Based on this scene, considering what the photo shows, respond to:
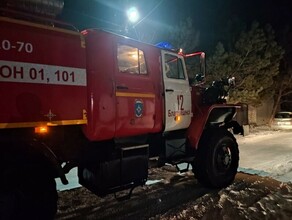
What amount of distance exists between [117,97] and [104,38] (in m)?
0.87

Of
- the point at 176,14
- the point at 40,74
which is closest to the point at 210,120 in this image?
the point at 40,74

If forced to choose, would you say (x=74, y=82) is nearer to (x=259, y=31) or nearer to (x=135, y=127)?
(x=135, y=127)

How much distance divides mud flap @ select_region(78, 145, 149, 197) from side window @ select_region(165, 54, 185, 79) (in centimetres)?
152

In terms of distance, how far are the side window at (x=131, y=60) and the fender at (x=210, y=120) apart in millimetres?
1576

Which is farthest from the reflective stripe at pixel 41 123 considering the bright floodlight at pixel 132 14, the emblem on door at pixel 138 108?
the bright floodlight at pixel 132 14

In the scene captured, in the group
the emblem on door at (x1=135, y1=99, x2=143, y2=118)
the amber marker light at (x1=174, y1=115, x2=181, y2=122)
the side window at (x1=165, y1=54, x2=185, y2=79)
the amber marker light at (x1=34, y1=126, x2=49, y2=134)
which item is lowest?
the amber marker light at (x1=34, y1=126, x2=49, y2=134)

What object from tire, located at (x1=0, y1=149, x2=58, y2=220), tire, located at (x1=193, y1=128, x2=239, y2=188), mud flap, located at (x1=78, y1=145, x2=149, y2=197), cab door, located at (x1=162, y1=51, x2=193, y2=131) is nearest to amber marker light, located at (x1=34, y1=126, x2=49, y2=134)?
tire, located at (x1=0, y1=149, x2=58, y2=220)

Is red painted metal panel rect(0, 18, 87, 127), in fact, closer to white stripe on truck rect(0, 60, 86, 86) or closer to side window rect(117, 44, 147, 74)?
white stripe on truck rect(0, 60, 86, 86)

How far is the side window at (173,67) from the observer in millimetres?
5883

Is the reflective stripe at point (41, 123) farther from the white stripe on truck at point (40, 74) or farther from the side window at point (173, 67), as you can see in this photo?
the side window at point (173, 67)

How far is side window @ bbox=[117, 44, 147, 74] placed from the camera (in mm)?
4984

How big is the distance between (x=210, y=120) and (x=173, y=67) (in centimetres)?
138

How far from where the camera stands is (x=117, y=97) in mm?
4773

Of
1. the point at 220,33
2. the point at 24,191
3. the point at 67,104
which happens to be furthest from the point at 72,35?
the point at 220,33
